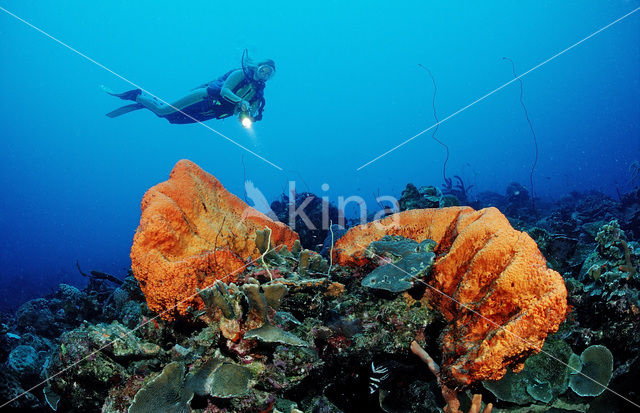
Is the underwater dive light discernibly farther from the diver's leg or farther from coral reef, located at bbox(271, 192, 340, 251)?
coral reef, located at bbox(271, 192, 340, 251)

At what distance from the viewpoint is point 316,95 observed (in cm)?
11388

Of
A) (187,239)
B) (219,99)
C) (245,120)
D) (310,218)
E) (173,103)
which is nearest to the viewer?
(187,239)

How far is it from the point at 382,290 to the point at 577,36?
142417 mm

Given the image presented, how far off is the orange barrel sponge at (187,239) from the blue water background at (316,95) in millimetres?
91877

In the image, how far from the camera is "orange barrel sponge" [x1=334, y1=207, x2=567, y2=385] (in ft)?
6.50

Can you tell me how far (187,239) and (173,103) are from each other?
8.94 metres

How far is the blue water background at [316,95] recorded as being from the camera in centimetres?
10044

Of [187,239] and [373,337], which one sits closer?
[373,337]

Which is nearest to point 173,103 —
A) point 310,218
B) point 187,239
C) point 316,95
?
point 310,218

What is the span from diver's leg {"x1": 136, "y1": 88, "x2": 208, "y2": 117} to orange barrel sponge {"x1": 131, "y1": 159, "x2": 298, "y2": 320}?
6297 millimetres

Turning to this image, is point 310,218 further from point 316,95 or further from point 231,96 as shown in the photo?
point 316,95

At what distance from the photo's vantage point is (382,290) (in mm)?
2693

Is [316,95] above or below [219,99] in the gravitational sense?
above

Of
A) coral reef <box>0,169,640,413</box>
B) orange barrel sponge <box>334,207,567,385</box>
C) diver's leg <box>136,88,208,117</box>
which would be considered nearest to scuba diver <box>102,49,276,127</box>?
diver's leg <box>136,88,208,117</box>
